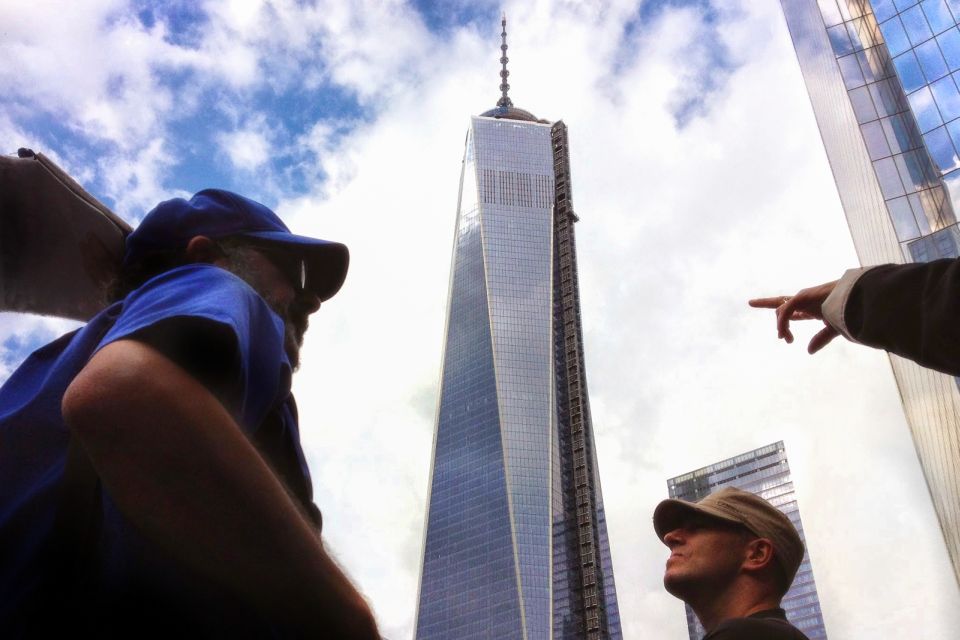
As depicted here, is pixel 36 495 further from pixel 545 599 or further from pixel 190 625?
pixel 545 599

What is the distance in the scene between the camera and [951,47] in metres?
23.9

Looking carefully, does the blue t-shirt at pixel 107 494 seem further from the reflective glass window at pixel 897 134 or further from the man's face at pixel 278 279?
the reflective glass window at pixel 897 134

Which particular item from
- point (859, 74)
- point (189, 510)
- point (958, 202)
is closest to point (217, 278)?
point (189, 510)

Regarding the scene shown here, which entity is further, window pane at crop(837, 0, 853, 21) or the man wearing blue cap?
window pane at crop(837, 0, 853, 21)

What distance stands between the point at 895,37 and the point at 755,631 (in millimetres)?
28780

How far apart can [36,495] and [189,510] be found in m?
0.25

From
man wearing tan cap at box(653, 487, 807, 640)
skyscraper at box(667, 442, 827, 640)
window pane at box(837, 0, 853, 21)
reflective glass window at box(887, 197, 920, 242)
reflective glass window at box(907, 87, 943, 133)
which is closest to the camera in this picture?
man wearing tan cap at box(653, 487, 807, 640)

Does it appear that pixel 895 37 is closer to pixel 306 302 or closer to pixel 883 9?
pixel 883 9

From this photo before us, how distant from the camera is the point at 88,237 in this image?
4.65 ft

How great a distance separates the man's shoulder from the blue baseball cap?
66.5 inches

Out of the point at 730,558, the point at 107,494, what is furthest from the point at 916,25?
the point at 107,494

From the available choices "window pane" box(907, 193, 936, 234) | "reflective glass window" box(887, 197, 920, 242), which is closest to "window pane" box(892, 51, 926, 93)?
"window pane" box(907, 193, 936, 234)

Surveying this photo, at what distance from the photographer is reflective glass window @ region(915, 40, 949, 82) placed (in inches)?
949

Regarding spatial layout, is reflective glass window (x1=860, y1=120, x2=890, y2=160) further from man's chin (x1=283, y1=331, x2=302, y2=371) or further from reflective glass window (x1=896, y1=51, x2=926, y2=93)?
man's chin (x1=283, y1=331, x2=302, y2=371)
